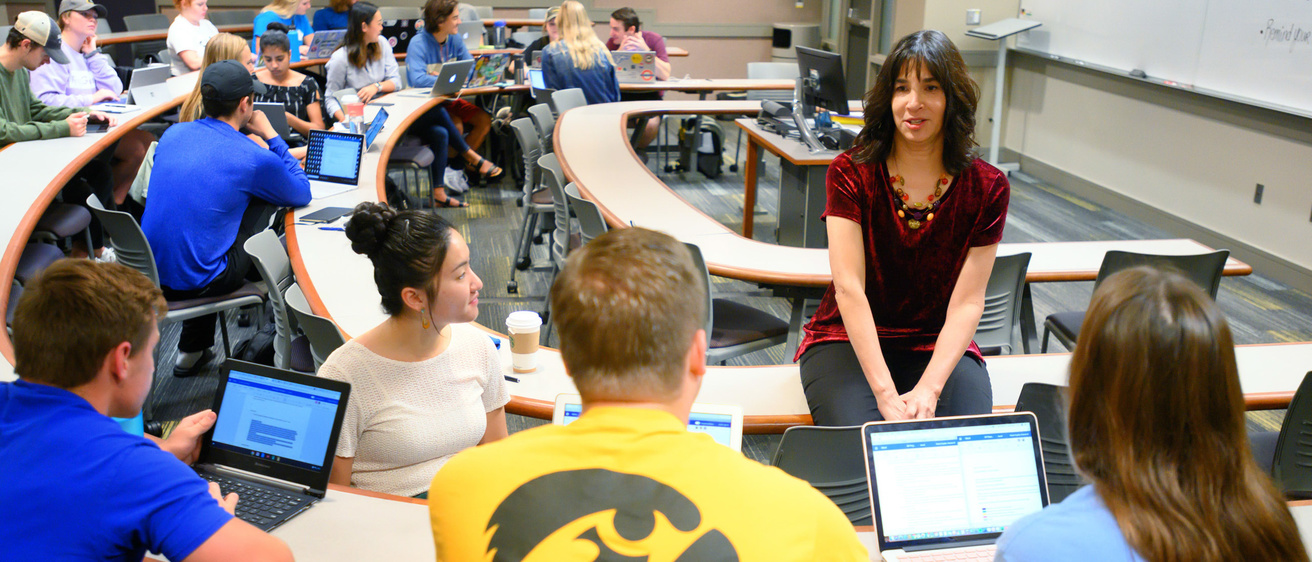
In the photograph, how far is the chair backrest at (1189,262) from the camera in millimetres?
2852

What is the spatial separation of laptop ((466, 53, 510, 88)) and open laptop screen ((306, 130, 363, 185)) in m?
2.63

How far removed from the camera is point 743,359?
4023mm

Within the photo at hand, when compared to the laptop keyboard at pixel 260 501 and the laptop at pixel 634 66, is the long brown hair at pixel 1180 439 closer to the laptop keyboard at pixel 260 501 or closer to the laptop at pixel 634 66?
the laptop keyboard at pixel 260 501

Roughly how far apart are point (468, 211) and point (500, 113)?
133 centimetres

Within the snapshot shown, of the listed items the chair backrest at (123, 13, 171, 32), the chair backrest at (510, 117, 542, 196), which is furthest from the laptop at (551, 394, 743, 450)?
the chair backrest at (123, 13, 171, 32)

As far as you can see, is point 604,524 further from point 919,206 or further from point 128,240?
point 128,240

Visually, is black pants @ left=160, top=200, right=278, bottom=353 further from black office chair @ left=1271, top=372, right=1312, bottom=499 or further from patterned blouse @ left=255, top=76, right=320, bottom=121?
black office chair @ left=1271, top=372, right=1312, bottom=499

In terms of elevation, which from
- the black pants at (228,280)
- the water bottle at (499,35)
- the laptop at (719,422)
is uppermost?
the water bottle at (499,35)

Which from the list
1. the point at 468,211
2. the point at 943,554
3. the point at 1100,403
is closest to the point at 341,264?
the point at 943,554

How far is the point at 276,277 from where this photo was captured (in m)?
2.88

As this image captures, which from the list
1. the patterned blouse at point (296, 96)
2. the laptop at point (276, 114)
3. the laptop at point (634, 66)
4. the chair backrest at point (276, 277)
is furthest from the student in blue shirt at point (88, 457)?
the laptop at point (634, 66)

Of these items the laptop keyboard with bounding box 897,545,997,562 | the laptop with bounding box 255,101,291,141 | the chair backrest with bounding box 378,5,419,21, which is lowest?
the laptop keyboard with bounding box 897,545,997,562

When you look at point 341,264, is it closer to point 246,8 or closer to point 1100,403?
point 1100,403

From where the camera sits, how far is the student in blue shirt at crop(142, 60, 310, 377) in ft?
10.7
